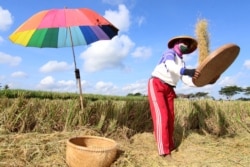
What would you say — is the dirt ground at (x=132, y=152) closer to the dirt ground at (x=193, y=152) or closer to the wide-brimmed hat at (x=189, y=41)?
the dirt ground at (x=193, y=152)

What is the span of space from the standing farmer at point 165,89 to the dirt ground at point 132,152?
0.31m

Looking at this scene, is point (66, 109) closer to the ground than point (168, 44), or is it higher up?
Result: closer to the ground

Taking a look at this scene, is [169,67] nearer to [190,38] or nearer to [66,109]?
[190,38]

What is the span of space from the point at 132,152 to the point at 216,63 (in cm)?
182

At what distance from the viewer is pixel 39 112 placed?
19.7 feet

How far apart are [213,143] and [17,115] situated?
11.5ft

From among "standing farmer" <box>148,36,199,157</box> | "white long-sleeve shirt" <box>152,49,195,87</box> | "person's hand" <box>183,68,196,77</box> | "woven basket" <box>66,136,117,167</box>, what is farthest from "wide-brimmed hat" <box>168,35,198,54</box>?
"woven basket" <box>66,136,117,167</box>

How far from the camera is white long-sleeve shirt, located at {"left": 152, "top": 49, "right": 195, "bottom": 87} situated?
5562 millimetres

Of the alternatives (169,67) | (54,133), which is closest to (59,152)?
(54,133)

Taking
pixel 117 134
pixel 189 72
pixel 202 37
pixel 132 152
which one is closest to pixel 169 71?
pixel 189 72

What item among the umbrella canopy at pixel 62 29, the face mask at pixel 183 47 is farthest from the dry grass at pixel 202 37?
the umbrella canopy at pixel 62 29

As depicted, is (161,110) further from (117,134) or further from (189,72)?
(117,134)

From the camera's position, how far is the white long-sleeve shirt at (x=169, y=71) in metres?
5.56

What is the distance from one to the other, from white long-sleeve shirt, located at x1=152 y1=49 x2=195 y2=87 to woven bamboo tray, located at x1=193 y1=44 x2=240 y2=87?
0.75ft
